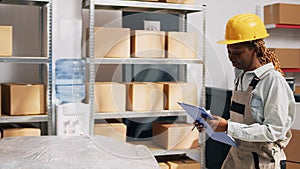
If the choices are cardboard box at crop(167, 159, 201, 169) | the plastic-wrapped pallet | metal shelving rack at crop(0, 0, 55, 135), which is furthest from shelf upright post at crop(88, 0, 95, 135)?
the plastic-wrapped pallet

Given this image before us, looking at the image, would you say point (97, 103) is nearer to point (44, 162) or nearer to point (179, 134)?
point (179, 134)

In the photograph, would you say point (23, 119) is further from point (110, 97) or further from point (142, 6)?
point (142, 6)

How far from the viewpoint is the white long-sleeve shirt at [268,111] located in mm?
2027

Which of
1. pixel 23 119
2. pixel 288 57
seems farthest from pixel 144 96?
pixel 288 57

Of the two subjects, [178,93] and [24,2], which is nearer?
[24,2]

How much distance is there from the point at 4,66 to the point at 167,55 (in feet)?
4.00

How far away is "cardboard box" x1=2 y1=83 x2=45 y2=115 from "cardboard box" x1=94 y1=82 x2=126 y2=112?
383 mm

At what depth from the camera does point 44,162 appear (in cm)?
155

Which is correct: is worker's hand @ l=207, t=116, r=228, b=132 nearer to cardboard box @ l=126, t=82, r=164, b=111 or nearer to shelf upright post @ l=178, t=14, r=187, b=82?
cardboard box @ l=126, t=82, r=164, b=111

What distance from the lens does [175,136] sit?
3465 millimetres

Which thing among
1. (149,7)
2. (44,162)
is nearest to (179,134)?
(149,7)

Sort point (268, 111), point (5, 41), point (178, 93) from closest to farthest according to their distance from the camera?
point (268, 111), point (5, 41), point (178, 93)

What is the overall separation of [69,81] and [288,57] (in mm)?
1995

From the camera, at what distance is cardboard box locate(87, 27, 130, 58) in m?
3.21
